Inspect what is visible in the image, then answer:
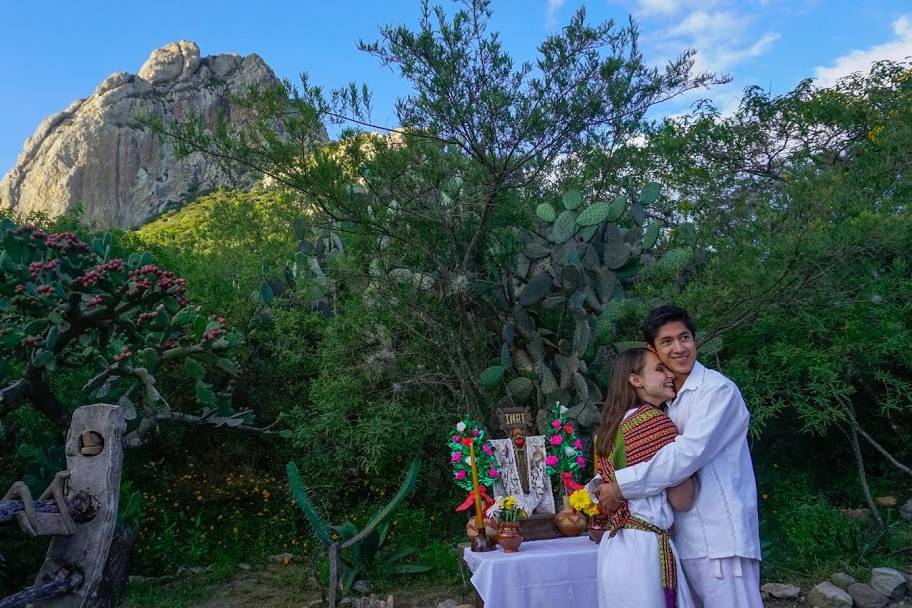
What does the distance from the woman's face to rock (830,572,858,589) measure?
315 cm

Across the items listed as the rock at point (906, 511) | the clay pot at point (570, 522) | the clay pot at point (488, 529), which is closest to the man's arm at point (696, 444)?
the clay pot at point (488, 529)

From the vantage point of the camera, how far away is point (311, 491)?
5.86 meters

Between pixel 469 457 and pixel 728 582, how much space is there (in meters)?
1.88

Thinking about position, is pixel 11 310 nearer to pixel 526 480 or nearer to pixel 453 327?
pixel 453 327

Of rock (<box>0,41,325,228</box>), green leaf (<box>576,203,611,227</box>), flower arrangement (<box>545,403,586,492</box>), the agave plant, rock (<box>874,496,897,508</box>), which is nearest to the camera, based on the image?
flower arrangement (<box>545,403,586,492</box>)

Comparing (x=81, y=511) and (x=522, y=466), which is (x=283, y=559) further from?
(x=522, y=466)

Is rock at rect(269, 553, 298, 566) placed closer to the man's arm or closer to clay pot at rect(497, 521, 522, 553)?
clay pot at rect(497, 521, 522, 553)

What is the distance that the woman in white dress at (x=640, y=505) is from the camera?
2.20 meters

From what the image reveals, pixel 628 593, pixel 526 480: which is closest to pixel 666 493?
pixel 628 593

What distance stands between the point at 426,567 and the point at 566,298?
2170mm

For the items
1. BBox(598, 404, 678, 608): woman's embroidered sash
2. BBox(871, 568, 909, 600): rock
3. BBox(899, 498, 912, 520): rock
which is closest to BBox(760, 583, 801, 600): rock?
BBox(871, 568, 909, 600): rock

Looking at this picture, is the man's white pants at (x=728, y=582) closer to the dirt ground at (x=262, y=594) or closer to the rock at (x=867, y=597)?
the dirt ground at (x=262, y=594)

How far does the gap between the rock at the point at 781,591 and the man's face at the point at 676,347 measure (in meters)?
2.99

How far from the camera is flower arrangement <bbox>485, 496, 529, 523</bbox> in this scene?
371cm
